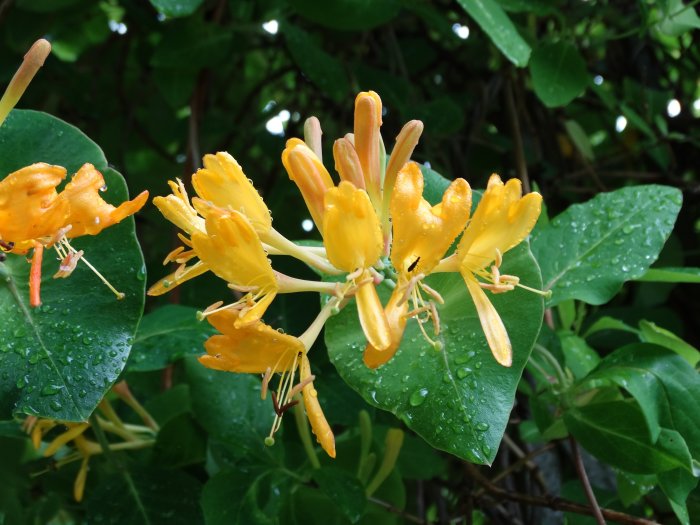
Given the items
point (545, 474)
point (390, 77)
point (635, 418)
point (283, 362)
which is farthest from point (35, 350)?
point (390, 77)

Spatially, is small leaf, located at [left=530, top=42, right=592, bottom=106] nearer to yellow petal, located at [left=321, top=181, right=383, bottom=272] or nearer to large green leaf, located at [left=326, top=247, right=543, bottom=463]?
large green leaf, located at [left=326, top=247, right=543, bottom=463]

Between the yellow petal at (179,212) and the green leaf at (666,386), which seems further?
the green leaf at (666,386)

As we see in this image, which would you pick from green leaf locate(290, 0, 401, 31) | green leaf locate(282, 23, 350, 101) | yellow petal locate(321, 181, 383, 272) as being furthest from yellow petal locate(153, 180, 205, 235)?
green leaf locate(282, 23, 350, 101)

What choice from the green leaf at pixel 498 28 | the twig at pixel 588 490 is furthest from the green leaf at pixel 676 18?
the twig at pixel 588 490

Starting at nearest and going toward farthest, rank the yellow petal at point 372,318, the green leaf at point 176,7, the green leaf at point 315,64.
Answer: the yellow petal at point 372,318
the green leaf at point 176,7
the green leaf at point 315,64

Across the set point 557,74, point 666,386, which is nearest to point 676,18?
point 557,74

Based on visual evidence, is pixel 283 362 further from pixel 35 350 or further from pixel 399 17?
pixel 399 17

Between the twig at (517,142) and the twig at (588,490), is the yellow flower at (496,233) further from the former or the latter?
the twig at (517,142)
